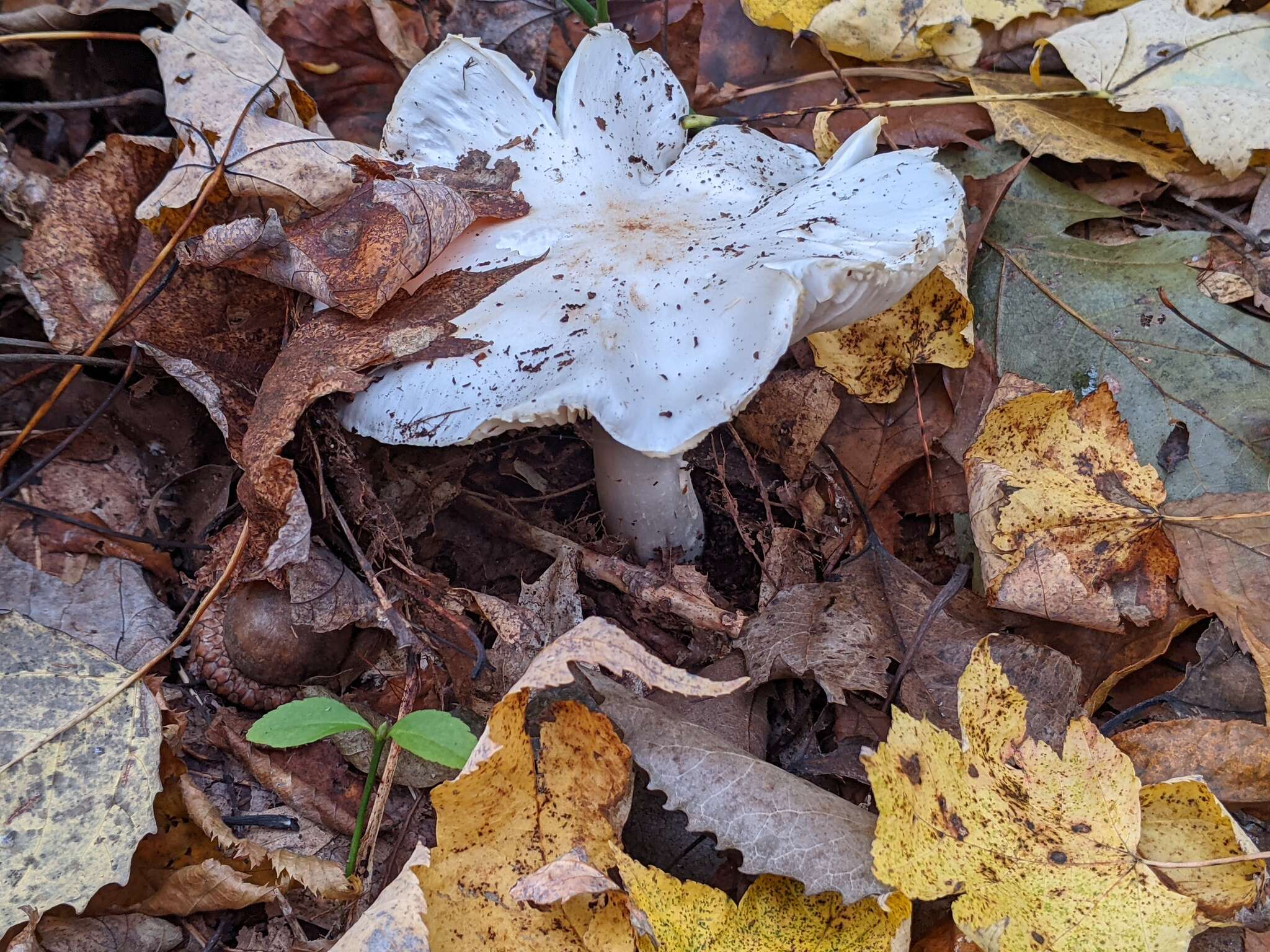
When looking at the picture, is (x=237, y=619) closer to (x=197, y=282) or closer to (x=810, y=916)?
(x=197, y=282)

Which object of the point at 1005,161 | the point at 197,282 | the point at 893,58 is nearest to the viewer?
the point at 197,282

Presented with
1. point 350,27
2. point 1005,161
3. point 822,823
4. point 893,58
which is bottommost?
point 822,823

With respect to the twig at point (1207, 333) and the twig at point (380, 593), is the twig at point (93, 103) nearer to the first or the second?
the twig at point (380, 593)

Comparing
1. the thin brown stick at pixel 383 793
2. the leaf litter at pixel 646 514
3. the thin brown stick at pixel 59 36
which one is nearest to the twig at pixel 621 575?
the leaf litter at pixel 646 514

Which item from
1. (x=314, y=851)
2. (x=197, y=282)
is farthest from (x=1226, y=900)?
(x=197, y=282)

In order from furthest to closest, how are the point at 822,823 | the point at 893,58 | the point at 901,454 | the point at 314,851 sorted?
1. the point at 893,58
2. the point at 901,454
3. the point at 314,851
4. the point at 822,823

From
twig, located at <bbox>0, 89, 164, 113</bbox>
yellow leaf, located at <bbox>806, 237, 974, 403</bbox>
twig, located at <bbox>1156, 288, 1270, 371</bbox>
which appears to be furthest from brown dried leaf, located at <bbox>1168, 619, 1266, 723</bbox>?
twig, located at <bbox>0, 89, 164, 113</bbox>

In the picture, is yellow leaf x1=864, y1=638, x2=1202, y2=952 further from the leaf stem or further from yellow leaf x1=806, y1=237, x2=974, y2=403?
the leaf stem

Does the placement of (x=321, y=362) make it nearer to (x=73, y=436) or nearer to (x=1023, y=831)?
(x=73, y=436)
